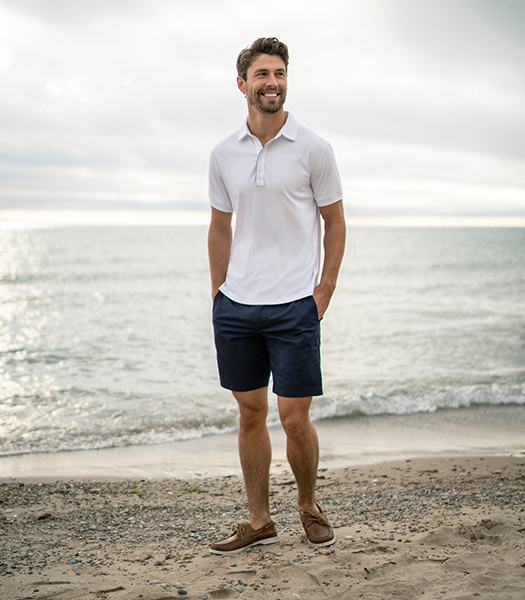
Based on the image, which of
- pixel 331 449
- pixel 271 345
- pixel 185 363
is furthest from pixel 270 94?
pixel 185 363

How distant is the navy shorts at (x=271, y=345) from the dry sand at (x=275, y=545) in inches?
33.8

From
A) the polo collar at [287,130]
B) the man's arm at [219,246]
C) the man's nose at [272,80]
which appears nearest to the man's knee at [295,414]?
the man's arm at [219,246]

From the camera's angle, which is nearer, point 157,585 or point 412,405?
point 157,585

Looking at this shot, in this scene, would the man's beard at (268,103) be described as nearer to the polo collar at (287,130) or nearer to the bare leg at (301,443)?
the polo collar at (287,130)

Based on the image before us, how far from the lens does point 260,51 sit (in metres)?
2.63

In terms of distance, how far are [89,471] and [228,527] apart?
2187 mm

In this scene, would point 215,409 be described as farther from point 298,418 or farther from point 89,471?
point 298,418

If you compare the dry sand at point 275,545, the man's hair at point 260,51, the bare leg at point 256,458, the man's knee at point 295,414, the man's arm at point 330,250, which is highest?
the man's hair at point 260,51

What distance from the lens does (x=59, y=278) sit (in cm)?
2755

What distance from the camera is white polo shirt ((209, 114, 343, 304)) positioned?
2633 millimetres

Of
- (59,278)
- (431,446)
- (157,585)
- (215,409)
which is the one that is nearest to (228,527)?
(157,585)

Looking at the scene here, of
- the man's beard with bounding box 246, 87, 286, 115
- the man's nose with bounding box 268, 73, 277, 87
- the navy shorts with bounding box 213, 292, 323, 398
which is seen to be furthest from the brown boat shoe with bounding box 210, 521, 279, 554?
the man's nose with bounding box 268, 73, 277, 87

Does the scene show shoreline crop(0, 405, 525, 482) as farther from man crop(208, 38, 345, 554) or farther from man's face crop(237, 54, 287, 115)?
man's face crop(237, 54, 287, 115)

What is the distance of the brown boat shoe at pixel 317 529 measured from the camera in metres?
2.86
